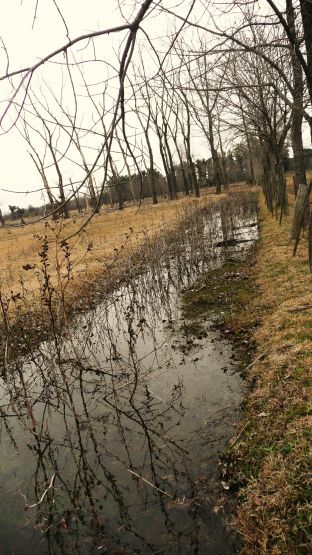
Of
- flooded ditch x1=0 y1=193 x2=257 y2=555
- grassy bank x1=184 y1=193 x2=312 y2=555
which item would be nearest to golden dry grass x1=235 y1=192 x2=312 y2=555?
grassy bank x1=184 y1=193 x2=312 y2=555

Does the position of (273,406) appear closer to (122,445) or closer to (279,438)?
(279,438)

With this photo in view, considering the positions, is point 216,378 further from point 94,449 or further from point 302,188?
point 302,188

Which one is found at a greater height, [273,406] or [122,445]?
[273,406]

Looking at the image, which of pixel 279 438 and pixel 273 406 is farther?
pixel 273 406

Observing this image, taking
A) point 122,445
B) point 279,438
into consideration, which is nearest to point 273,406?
point 279,438

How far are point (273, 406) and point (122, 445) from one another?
61.0 inches

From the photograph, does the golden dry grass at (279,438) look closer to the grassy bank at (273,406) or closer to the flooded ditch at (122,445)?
the grassy bank at (273,406)

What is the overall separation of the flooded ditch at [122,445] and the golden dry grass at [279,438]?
0.25 metres

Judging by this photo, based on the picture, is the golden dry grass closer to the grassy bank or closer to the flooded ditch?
the grassy bank

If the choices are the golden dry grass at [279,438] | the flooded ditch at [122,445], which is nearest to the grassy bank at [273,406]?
the golden dry grass at [279,438]

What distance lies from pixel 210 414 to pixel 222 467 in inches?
30.5

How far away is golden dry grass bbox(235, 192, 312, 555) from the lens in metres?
2.58

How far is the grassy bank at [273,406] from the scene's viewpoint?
104 inches

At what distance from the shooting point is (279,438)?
333cm
